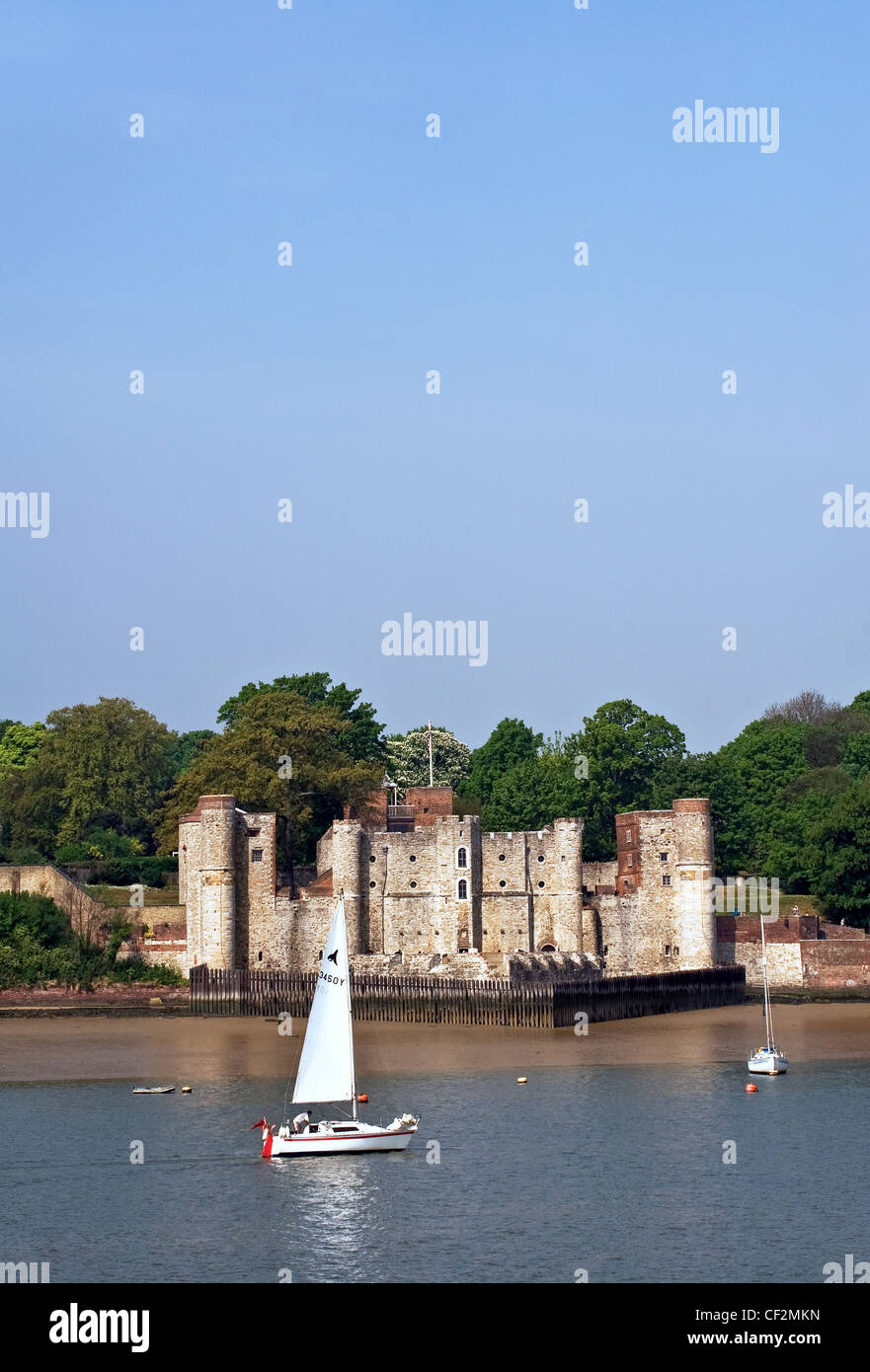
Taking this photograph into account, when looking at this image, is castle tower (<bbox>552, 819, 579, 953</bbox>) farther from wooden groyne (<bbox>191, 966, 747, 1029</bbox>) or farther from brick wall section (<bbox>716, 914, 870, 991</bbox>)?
brick wall section (<bbox>716, 914, 870, 991</bbox>)

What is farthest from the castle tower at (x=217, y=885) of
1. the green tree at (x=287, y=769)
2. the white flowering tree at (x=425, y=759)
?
the white flowering tree at (x=425, y=759)

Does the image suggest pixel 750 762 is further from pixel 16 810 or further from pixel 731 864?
pixel 16 810

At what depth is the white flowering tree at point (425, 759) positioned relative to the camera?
130738 mm

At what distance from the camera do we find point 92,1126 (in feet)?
159

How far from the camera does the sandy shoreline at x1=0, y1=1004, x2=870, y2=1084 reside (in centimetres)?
5956

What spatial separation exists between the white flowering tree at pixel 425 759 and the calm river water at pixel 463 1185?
74.1 meters

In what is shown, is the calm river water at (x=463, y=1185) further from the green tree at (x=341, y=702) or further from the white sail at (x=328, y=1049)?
the green tree at (x=341, y=702)

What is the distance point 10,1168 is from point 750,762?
81.2 meters

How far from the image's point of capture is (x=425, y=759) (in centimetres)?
13425

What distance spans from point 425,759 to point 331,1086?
289 ft

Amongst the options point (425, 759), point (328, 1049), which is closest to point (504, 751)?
point (425, 759)

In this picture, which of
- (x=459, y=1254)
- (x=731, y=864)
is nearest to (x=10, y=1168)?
(x=459, y=1254)

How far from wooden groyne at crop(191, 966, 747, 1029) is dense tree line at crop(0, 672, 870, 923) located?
11590mm

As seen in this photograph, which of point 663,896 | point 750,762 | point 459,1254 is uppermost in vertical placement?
point 750,762
